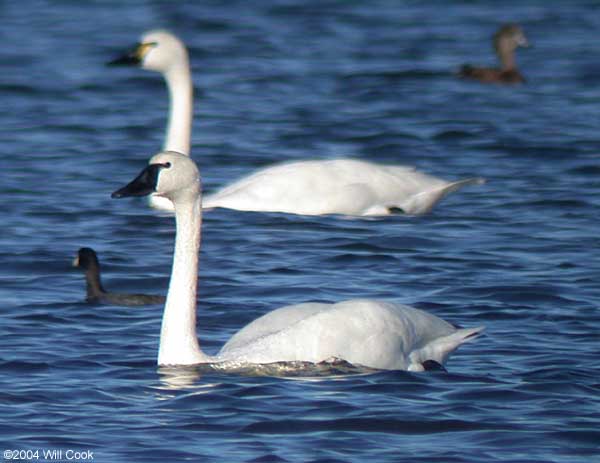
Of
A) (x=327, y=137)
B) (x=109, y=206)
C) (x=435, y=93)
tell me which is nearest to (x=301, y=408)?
(x=109, y=206)

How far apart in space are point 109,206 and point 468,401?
600cm

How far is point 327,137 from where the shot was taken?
1611 centimetres

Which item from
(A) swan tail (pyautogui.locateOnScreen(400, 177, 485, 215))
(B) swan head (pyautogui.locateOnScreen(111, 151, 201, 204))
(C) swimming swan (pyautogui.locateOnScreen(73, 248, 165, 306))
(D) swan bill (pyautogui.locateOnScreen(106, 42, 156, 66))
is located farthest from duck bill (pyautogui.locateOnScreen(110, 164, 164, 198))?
(D) swan bill (pyautogui.locateOnScreen(106, 42, 156, 66))

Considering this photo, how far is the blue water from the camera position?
7.12 meters

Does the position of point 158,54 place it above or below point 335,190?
above

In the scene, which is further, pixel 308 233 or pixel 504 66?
pixel 504 66

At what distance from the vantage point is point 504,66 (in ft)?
64.8

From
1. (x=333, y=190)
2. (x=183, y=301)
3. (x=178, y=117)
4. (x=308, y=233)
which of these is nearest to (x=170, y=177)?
(x=183, y=301)

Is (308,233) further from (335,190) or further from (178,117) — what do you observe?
(178,117)

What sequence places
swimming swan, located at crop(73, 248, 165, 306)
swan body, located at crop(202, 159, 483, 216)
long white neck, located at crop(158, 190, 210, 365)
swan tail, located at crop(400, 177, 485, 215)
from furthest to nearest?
swan tail, located at crop(400, 177, 485, 215) < swan body, located at crop(202, 159, 483, 216) < swimming swan, located at crop(73, 248, 165, 306) < long white neck, located at crop(158, 190, 210, 365)

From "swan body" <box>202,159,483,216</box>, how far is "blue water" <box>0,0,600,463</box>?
0.39ft

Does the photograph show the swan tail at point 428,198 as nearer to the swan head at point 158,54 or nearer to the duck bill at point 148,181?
the swan head at point 158,54

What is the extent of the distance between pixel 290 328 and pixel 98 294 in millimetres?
2348

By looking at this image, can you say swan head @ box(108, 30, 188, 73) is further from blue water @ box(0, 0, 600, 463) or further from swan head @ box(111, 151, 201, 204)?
swan head @ box(111, 151, 201, 204)
